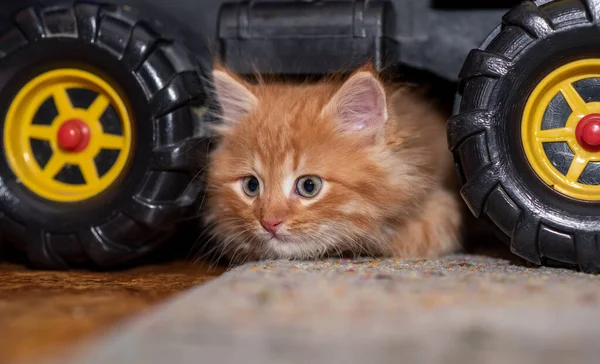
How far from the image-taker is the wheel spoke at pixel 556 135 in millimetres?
1993

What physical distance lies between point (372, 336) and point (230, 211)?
3.71 feet

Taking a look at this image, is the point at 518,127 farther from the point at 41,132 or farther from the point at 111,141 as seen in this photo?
the point at 41,132

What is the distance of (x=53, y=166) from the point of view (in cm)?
237

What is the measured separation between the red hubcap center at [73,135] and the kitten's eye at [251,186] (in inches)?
21.7

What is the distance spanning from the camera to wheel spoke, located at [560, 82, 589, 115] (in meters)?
1.99

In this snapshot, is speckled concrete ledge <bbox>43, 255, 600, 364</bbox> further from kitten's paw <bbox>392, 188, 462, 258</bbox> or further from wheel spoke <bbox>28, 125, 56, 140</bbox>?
wheel spoke <bbox>28, 125, 56, 140</bbox>

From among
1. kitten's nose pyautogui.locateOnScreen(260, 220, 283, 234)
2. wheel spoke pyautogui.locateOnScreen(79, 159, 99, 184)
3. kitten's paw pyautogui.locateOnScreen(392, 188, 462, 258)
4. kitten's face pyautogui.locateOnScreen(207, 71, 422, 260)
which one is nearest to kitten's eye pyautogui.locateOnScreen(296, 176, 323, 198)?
kitten's face pyautogui.locateOnScreen(207, 71, 422, 260)

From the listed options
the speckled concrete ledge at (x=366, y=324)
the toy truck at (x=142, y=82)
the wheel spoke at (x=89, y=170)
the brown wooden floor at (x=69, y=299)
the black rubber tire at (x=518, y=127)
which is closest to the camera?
the speckled concrete ledge at (x=366, y=324)

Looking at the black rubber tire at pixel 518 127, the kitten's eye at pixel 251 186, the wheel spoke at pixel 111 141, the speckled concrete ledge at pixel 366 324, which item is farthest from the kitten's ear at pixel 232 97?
the speckled concrete ledge at pixel 366 324

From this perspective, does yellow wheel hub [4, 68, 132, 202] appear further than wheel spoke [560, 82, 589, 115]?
Yes

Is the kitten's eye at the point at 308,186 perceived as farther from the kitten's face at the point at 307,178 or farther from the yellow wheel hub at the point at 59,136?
the yellow wheel hub at the point at 59,136

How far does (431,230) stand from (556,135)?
0.53m

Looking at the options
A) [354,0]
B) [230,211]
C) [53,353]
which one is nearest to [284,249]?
[230,211]

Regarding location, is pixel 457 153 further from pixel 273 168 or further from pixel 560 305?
pixel 560 305
